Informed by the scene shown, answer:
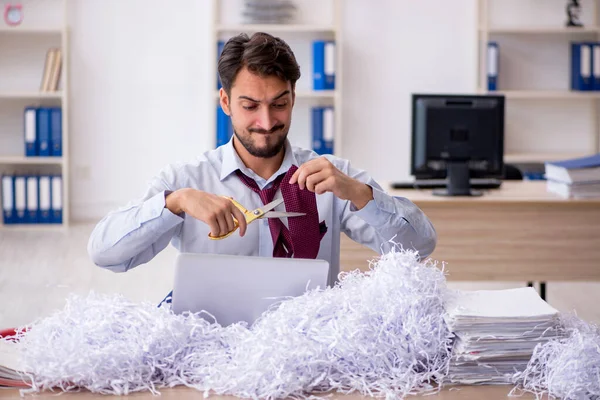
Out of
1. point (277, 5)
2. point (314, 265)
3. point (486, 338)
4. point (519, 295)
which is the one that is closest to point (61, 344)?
point (314, 265)

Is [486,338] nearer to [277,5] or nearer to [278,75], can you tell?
[278,75]

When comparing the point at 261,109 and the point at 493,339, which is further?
the point at 261,109

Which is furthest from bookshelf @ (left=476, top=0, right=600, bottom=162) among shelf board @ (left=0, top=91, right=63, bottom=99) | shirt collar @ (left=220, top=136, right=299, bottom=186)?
shirt collar @ (left=220, top=136, right=299, bottom=186)

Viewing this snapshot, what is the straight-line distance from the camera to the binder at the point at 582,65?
5973 mm

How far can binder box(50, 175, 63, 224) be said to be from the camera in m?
6.17

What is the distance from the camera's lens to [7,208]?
619 cm

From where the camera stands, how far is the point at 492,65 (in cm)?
604

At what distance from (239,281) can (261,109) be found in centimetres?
62

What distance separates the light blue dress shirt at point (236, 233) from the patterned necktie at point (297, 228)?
6 cm

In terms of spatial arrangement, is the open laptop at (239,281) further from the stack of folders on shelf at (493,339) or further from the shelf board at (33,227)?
the shelf board at (33,227)

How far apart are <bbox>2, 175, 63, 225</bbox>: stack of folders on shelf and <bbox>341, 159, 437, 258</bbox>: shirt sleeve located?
4.21 metres

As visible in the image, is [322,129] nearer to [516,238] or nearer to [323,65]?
[323,65]

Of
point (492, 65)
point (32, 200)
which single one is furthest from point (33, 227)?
point (492, 65)

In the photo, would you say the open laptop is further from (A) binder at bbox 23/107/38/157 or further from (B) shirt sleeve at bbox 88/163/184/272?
(A) binder at bbox 23/107/38/157
